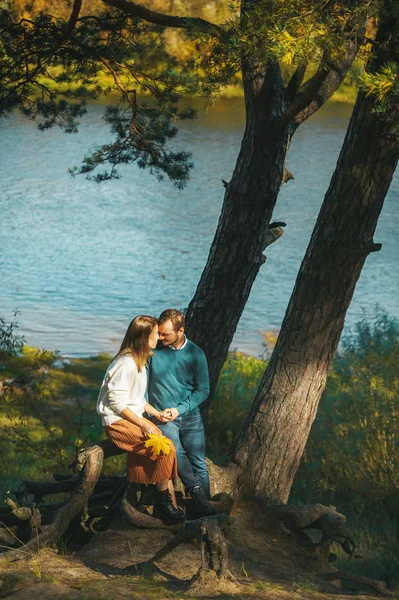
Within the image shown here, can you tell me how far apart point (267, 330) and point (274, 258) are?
21.3 feet

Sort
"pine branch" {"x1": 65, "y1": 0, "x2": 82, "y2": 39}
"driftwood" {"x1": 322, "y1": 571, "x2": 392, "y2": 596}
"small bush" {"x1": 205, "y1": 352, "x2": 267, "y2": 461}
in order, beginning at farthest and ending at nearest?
"small bush" {"x1": 205, "y1": 352, "x2": 267, "y2": 461}
"pine branch" {"x1": 65, "y1": 0, "x2": 82, "y2": 39}
"driftwood" {"x1": 322, "y1": 571, "x2": 392, "y2": 596}

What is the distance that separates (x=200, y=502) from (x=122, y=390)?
1037 mm

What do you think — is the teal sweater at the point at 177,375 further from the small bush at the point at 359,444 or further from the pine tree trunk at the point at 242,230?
the small bush at the point at 359,444

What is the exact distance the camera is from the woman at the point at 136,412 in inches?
224

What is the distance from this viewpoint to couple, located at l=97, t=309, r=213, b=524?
5699 mm

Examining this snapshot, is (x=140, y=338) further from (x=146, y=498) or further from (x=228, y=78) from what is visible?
(x=228, y=78)

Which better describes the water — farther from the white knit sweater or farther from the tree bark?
the white knit sweater

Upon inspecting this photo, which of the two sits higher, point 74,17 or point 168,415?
point 74,17

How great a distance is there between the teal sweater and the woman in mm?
216

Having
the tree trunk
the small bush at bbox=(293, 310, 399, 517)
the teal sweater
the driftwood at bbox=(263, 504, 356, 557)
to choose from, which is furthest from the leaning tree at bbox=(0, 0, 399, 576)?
the small bush at bbox=(293, 310, 399, 517)

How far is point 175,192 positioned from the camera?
35281mm

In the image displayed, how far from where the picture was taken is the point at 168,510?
19.4 feet

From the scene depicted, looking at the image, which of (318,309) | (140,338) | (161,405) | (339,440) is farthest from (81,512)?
(339,440)

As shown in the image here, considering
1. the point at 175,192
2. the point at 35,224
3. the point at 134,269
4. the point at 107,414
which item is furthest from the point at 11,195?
the point at 107,414
